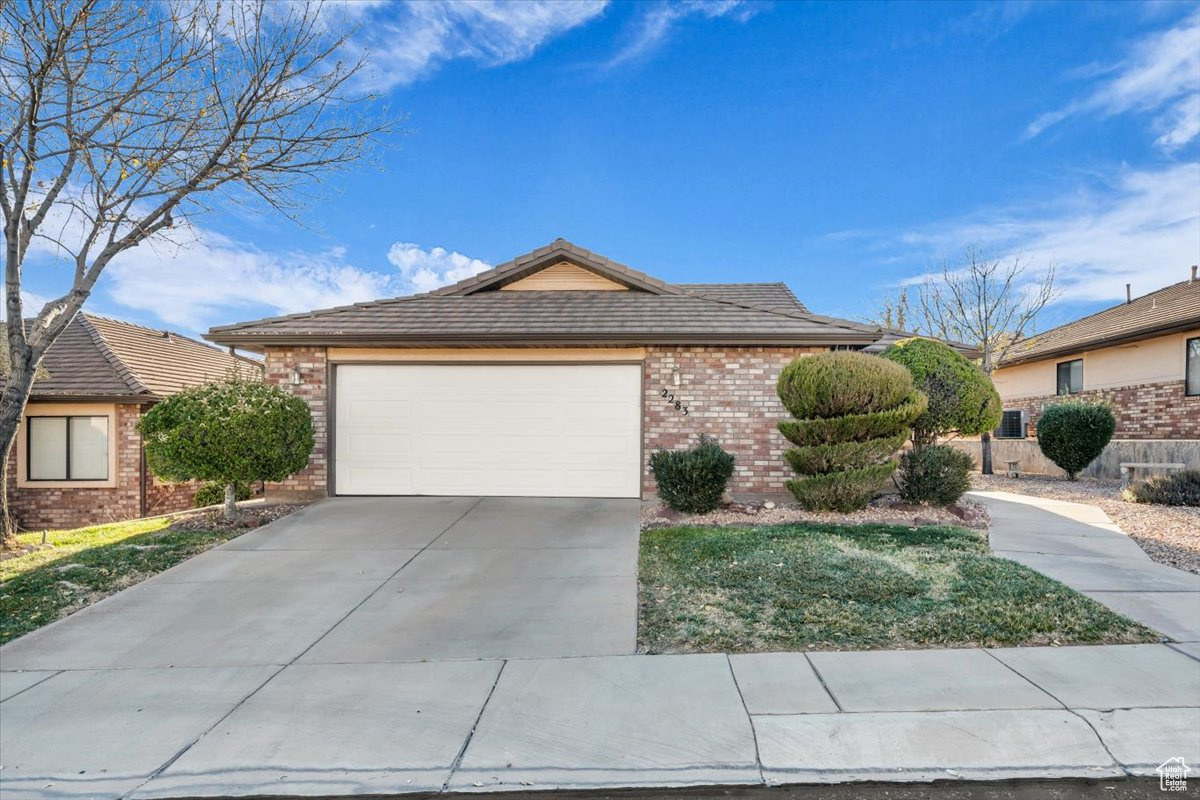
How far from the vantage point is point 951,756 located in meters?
3.02

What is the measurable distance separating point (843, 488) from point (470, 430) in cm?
592

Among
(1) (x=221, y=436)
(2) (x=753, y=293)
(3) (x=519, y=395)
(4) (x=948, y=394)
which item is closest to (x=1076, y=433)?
(4) (x=948, y=394)

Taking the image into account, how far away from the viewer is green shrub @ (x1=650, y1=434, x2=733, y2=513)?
27.6 ft

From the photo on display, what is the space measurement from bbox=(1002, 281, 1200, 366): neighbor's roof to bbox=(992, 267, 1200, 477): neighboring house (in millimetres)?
27

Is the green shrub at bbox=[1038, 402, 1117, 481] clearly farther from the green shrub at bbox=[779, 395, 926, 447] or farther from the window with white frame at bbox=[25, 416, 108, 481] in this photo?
the window with white frame at bbox=[25, 416, 108, 481]

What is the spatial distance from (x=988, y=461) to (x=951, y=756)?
16.7 m

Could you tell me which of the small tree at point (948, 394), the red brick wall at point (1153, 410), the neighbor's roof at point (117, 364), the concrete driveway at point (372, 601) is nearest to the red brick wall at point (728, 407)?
Result: the small tree at point (948, 394)

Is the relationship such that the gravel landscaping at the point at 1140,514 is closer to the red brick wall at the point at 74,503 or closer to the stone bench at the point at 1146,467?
the stone bench at the point at 1146,467

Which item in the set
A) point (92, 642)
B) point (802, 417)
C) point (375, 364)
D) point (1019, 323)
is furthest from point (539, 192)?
point (1019, 323)

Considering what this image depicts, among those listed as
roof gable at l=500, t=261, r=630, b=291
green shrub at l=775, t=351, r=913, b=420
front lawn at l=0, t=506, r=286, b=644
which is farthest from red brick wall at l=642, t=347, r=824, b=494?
front lawn at l=0, t=506, r=286, b=644

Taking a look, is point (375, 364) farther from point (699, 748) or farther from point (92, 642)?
point (699, 748)

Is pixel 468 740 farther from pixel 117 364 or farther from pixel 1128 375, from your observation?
pixel 1128 375
